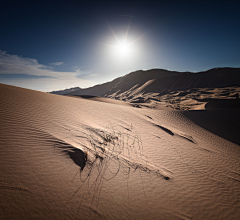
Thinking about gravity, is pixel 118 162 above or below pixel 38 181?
below

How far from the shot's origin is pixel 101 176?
2.67 m

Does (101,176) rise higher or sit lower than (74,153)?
lower

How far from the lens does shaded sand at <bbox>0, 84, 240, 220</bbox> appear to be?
6.39 ft

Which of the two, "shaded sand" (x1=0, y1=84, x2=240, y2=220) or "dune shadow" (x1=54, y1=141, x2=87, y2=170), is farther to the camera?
"dune shadow" (x1=54, y1=141, x2=87, y2=170)

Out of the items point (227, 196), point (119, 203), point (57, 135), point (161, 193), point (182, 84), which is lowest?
point (227, 196)

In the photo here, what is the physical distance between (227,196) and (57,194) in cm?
419

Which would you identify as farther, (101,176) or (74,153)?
(74,153)

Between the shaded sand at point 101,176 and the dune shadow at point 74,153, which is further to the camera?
the dune shadow at point 74,153

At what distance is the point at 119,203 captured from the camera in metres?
2.20

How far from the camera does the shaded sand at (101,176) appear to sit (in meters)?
1.95

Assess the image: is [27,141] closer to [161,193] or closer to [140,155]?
[140,155]

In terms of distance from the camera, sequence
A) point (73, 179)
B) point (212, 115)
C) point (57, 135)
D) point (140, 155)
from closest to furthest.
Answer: point (73, 179) < point (57, 135) < point (140, 155) < point (212, 115)

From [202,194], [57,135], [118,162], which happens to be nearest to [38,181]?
[57,135]

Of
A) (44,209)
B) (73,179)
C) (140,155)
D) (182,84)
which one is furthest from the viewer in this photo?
(182,84)
